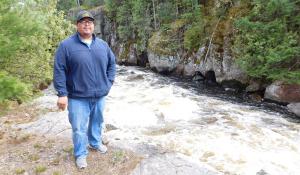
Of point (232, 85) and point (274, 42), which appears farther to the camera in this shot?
point (232, 85)

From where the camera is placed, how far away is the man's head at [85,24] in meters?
6.07

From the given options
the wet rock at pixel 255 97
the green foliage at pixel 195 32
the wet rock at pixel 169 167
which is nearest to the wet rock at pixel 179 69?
the green foliage at pixel 195 32

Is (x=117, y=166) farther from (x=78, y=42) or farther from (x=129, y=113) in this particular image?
(x=129, y=113)

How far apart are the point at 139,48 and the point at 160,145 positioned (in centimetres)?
2241

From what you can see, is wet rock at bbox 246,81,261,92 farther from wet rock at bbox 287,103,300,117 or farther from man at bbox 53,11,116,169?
man at bbox 53,11,116,169

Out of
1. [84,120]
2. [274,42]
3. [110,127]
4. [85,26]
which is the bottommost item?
[110,127]

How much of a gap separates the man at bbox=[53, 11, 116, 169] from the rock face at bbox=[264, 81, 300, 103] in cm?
1002

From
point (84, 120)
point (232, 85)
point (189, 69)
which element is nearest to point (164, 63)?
point (189, 69)

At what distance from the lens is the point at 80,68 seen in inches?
244

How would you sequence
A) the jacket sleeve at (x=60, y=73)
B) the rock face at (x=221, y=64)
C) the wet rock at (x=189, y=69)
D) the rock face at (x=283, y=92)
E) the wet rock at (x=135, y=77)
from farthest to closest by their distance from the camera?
1. the wet rock at (x=135, y=77)
2. the wet rock at (x=189, y=69)
3. the rock face at (x=221, y=64)
4. the rock face at (x=283, y=92)
5. the jacket sleeve at (x=60, y=73)

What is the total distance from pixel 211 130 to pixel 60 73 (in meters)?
5.50

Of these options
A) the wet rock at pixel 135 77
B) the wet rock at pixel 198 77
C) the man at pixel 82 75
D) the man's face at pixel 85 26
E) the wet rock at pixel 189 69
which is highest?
the man's face at pixel 85 26

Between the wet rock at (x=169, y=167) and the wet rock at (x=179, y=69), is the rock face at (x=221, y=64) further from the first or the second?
the wet rock at (x=169, y=167)

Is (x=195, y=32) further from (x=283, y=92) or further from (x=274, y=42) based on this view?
(x=283, y=92)
